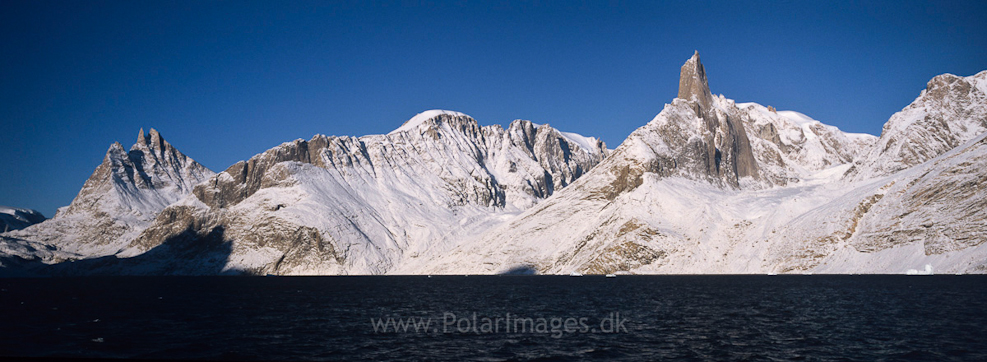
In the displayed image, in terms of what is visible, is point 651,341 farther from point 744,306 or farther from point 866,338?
point 744,306

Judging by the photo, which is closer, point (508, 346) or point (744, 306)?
point (508, 346)

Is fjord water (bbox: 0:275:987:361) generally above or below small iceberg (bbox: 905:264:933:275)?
below

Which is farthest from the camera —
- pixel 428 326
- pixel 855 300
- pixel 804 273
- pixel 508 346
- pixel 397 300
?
pixel 804 273

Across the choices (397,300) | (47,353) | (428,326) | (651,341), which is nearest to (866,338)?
(651,341)

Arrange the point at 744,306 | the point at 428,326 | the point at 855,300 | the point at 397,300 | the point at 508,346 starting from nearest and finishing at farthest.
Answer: the point at 508,346 → the point at 428,326 → the point at 744,306 → the point at 855,300 → the point at 397,300

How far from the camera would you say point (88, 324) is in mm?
74375

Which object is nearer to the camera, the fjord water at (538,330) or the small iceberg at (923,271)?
the fjord water at (538,330)

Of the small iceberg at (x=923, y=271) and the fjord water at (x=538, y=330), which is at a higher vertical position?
the small iceberg at (x=923, y=271)

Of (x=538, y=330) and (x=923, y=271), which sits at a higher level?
(x=923, y=271)

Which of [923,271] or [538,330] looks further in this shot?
[923,271]

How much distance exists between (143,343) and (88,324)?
69.0ft

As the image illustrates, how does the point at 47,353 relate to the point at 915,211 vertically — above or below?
below

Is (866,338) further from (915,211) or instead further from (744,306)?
(915,211)

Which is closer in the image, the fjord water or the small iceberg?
the fjord water
